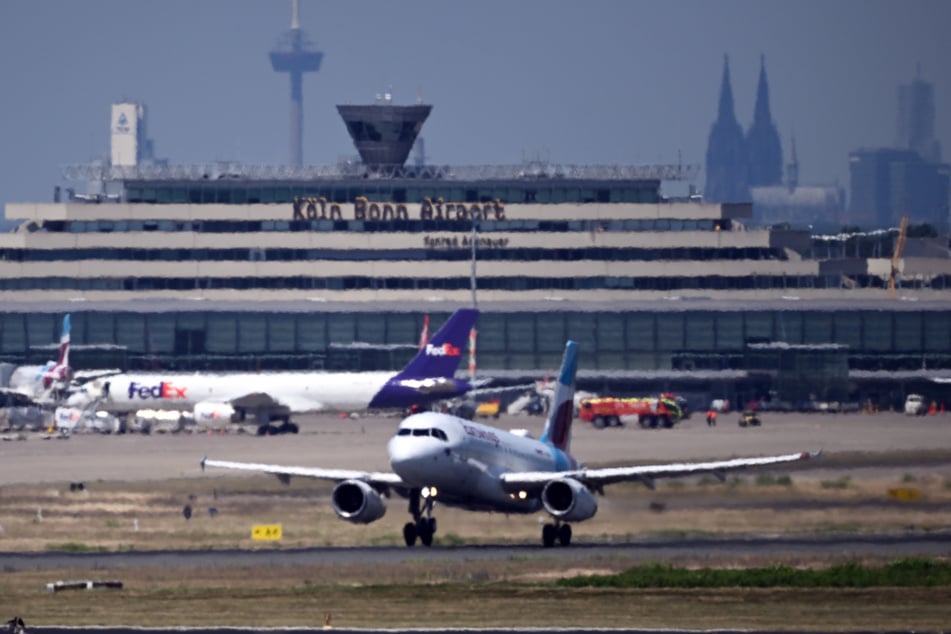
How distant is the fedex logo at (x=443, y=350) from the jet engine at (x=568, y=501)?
72.1 m

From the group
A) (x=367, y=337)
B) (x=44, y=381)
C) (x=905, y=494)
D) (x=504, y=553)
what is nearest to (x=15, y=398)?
(x=44, y=381)

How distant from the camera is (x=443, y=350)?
136625 millimetres

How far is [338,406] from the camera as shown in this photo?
15050 cm

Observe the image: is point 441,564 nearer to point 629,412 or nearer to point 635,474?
point 635,474

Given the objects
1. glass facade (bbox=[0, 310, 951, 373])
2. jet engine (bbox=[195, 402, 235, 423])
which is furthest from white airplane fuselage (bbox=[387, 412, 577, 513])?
glass facade (bbox=[0, 310, 951, 373])

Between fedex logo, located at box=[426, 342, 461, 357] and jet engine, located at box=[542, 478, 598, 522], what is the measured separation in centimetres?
7210

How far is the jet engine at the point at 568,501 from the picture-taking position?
206 feet

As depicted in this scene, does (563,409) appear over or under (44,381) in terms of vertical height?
over

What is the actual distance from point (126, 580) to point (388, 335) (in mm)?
145620

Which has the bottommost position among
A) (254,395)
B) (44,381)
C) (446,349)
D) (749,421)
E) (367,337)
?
(749,421)

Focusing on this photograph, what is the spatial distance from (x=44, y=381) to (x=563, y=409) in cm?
9573

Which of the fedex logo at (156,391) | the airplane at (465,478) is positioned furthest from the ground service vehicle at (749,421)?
the airplane at (465,478)

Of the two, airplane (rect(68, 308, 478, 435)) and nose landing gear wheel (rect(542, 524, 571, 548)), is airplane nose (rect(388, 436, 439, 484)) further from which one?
airplane (rect(68, 308, 478, 435))

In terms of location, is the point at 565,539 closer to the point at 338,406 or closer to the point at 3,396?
the point at 338,406
